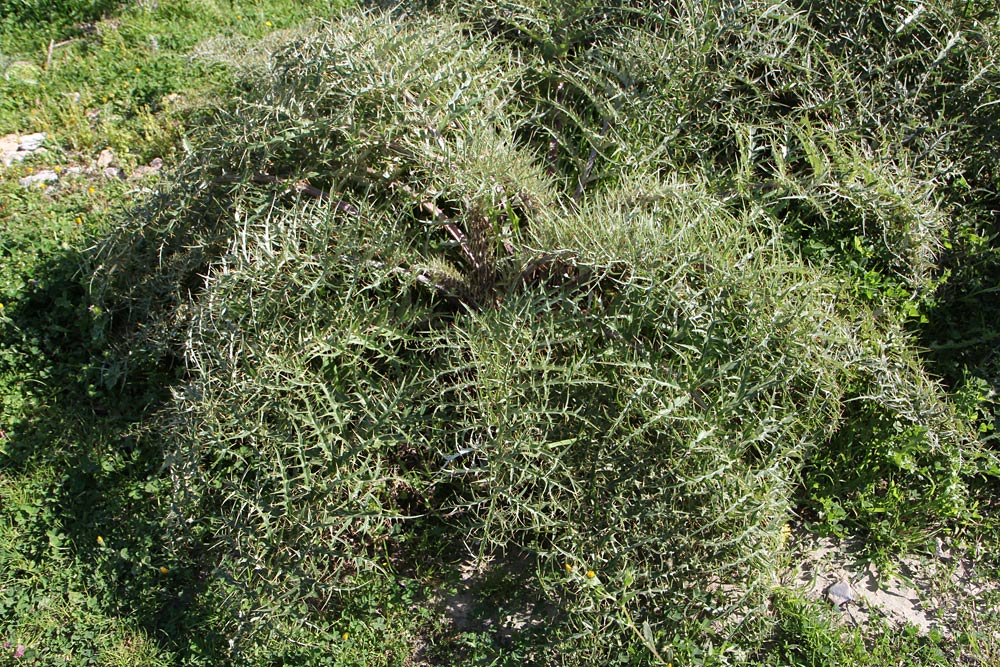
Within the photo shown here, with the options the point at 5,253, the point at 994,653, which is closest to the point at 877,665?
the point at 994,653

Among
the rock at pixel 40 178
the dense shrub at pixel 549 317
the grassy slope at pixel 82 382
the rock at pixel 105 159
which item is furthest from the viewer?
the rock at pixel 105 159

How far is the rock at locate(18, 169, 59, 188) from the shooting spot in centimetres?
426

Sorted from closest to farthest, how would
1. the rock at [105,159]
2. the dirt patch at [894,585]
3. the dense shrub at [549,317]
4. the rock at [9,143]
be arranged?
1. the dense shrub at [549,317]
2. the dirt patch at [894,585]
3. the rock at [105,159]
4. the rock at [9,143]

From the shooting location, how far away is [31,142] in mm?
4570

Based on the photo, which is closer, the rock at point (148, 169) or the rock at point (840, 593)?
the rock at point (840, 593)

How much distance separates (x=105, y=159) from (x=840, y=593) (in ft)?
13.6

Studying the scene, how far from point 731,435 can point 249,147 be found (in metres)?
1.89

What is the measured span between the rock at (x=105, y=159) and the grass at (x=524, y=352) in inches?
28.3

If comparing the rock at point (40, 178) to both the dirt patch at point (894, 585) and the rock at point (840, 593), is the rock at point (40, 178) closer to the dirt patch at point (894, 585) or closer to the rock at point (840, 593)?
the dirt patch at point (894, 585)

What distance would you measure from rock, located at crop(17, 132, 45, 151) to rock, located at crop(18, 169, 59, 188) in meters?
0.23

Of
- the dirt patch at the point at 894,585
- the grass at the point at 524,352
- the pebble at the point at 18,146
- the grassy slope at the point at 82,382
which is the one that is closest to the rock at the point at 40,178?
the grassy slope at the point at 82,382

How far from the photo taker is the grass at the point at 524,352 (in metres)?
2.58

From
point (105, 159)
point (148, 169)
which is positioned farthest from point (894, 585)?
point (105, 159)

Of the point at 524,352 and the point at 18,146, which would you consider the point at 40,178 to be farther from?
the point at 524,352
